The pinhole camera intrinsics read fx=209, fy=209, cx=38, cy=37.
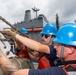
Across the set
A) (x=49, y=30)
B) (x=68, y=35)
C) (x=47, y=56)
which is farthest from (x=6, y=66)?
(x=49, y=30)

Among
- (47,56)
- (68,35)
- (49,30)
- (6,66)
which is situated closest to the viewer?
(6,66)

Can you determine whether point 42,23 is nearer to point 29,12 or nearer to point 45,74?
point 29,12

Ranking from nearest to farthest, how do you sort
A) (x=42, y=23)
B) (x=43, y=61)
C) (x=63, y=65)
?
1. (x=63, y=65)
2. (x=43, y=61)
3. (x=42, y=23)

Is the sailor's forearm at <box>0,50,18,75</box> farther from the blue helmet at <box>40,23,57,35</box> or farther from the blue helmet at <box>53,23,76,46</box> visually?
the blue helmet at <box>40,23,57,35</box>

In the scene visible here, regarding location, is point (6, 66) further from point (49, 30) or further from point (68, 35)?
point (49, 30)

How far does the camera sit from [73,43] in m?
2.31

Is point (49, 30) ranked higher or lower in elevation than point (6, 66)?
higher

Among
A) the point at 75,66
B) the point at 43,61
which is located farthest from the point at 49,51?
the point at 75,66

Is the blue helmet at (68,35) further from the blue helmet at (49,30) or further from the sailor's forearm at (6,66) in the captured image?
the blue helmet at (49,30)

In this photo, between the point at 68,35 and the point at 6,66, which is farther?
the point at 68,35

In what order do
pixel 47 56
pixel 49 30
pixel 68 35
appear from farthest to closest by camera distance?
pixel 49 30, pixel 47 56, pixel 68 35

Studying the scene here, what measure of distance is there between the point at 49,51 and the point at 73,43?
1.33 m

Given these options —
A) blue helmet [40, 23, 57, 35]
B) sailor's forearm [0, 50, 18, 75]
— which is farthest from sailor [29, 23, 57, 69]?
sailor's forearm [0, 50, 18, 75]

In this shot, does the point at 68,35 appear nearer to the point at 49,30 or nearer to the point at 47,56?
the point at 47,56
